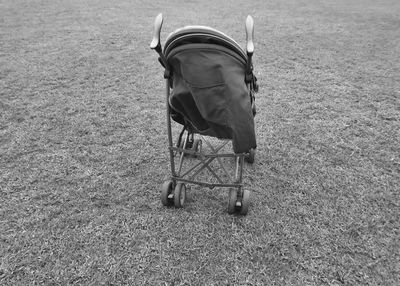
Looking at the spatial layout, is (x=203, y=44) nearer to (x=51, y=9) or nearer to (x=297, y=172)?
(x=297, y=172)

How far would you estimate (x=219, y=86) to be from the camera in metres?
1.96


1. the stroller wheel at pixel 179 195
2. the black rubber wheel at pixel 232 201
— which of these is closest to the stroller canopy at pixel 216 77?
the black rubber wheel at pixel 232 201

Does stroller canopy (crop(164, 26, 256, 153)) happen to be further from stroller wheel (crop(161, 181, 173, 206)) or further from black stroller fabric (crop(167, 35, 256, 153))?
stroller wheel (crop(161, 181, 173, 206))

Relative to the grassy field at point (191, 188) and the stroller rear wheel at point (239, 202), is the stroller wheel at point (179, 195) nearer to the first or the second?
the grassy field at point (191, 188)

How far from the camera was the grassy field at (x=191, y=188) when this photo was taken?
7.17ft

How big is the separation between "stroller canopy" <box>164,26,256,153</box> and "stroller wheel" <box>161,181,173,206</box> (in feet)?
2.46

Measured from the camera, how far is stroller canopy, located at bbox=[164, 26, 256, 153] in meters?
1.94

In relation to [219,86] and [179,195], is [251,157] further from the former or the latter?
[219,86]

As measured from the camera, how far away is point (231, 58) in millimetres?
2002

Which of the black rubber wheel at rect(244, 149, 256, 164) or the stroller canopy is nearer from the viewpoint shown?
the stroller canopy

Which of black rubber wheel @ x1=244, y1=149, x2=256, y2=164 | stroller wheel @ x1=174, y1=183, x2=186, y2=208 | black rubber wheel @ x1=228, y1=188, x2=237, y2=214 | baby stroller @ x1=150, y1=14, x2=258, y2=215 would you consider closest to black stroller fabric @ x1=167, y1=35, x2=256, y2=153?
baby stroller @ x1=150, y1=14, x2=258, y2=215

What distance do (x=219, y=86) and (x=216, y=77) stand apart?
0.06 m

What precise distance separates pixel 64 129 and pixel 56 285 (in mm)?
1952

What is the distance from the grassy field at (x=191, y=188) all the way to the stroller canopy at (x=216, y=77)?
84cm
